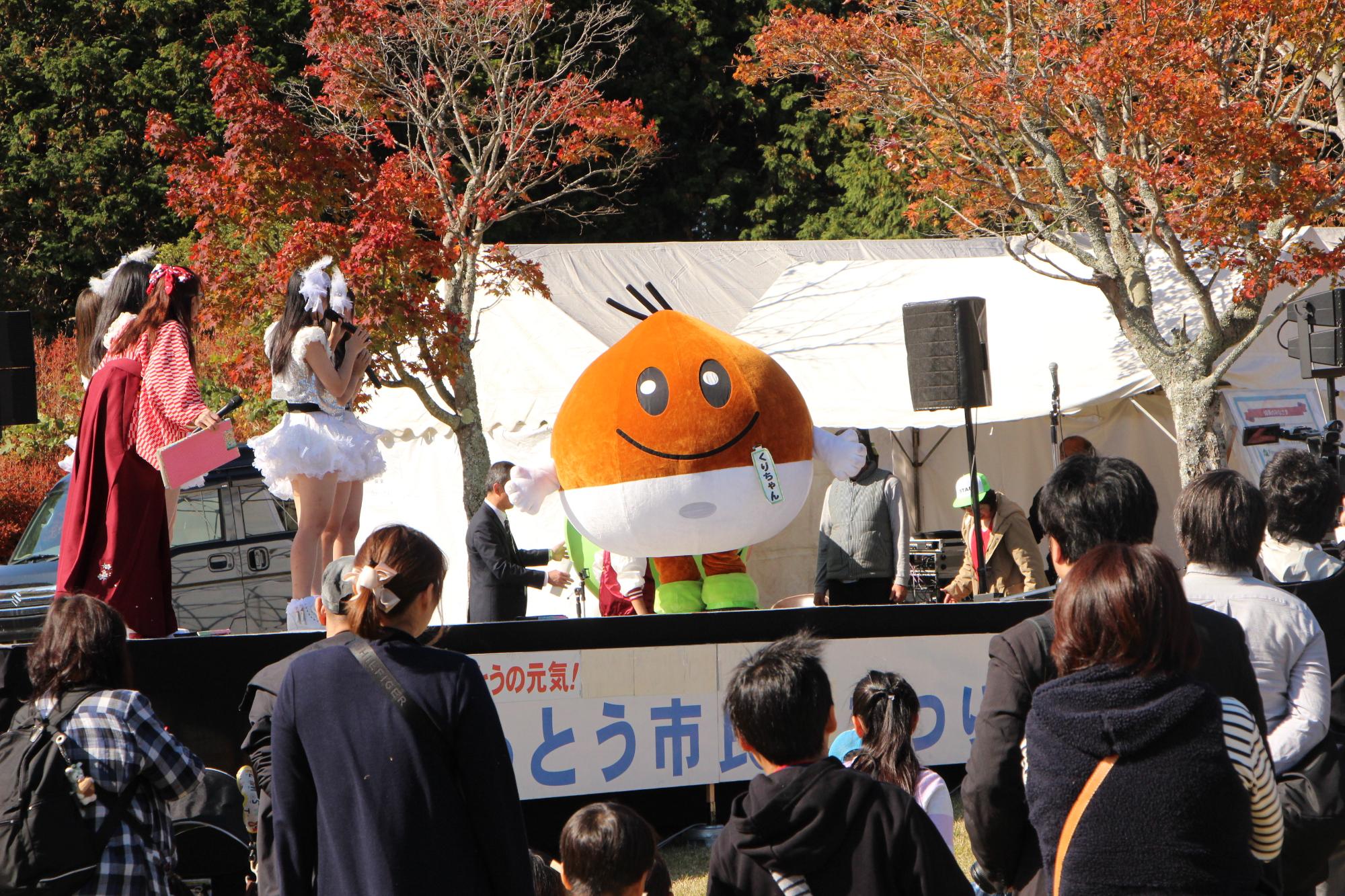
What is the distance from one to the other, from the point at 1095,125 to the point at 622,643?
7.88 metres

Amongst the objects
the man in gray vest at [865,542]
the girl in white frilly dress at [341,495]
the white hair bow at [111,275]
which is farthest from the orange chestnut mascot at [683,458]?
Answer: the man in gray vest at [865,542]

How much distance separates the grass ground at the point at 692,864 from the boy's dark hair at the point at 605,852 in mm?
1977

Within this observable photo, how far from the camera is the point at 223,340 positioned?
16484mm

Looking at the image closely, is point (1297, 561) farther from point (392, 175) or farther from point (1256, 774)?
point (392, 175)

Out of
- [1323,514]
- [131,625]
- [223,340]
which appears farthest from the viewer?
[223,340]

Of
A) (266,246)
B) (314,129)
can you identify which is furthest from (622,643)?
(314,129)

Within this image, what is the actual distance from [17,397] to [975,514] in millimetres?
4661

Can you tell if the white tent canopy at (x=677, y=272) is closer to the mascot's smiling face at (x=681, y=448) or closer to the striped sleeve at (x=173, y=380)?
the mascot's smiling face at (x=681, y=448)

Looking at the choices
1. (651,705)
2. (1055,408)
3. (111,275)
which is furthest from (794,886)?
(1055,408)

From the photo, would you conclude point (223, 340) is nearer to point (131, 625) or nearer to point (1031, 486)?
point (1031, 486)

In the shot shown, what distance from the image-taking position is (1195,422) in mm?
11117

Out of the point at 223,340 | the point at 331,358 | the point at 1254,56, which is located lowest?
the point at 331,358

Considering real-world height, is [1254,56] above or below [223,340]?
above

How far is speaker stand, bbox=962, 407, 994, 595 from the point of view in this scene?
7.00m
